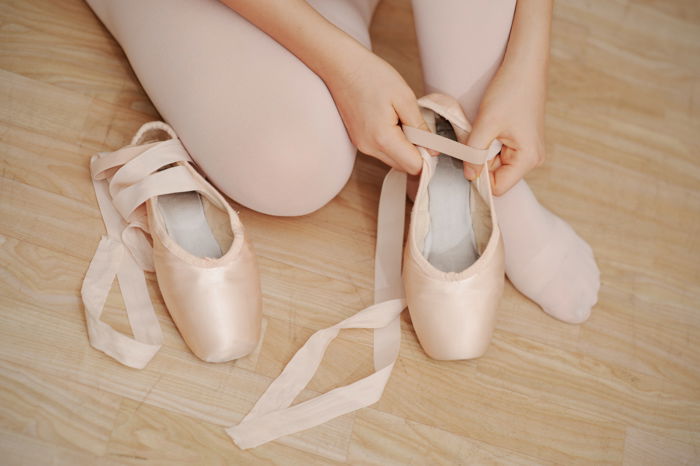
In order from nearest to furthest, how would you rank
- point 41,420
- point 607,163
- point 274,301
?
point 41,420 < point 274,301 < point 607,163

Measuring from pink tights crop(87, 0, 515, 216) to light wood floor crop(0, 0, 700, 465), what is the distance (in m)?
0.11

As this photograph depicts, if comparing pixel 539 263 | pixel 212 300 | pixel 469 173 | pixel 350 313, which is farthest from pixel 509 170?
pixel 212 300

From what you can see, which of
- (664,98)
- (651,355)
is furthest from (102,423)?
(664,98)

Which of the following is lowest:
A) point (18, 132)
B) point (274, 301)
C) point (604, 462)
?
point (604, 462)

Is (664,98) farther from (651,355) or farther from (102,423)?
(102,423)

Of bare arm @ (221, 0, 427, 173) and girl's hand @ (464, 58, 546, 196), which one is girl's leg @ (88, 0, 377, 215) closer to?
bare arm @ (221, 0, 427, 173)

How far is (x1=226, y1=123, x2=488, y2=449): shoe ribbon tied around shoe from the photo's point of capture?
0.76 meters

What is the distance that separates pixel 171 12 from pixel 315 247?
1.12 ft

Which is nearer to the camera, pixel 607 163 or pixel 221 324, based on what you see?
pixel 221 324

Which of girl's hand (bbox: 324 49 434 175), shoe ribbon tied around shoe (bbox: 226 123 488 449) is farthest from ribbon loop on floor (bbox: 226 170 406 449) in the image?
girl's hand (bbox: 324 49 434 175)

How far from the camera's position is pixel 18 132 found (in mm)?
877

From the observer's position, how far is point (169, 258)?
75 centimetres

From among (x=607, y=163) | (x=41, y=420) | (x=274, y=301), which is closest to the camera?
(x=41, y=420)

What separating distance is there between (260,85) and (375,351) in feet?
1.15
